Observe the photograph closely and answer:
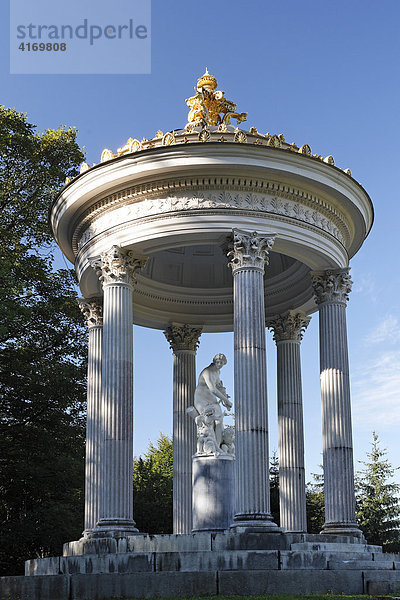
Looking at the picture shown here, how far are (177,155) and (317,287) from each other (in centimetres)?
766

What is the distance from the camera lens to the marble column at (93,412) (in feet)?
99.3

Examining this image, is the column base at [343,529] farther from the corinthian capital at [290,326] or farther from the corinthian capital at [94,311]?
the corinthian capital at [94,311]

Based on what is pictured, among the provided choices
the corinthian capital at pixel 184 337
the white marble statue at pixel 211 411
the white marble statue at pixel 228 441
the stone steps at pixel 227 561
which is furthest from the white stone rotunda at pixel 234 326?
the corinthian capital at pixel 184 337

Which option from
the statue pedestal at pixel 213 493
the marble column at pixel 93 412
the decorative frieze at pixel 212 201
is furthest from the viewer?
the marble column at pixel 93 412

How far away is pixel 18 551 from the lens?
42.6m

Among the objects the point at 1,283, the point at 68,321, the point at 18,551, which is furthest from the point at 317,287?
the point at 18,551

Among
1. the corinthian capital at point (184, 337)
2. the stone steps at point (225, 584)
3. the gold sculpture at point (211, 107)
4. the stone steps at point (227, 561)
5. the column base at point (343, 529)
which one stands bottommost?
the stone steps at point (225, 584)

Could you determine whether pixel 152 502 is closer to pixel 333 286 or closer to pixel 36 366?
pixel 36 366

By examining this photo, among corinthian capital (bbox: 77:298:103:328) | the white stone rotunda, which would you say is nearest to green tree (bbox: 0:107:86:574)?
corinthian capital (bbox: 77:298:103:328)

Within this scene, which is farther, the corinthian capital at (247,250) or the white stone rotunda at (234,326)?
→ the corinthian capital at (247,250)

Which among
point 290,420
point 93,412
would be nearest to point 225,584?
point 93,412

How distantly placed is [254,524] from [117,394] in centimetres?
643

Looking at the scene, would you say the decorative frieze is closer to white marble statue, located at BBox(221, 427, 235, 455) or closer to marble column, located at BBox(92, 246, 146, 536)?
marble column, located at BBox(92, 246, 146, 536)

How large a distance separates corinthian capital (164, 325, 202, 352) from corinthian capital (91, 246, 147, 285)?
27.1 ft
